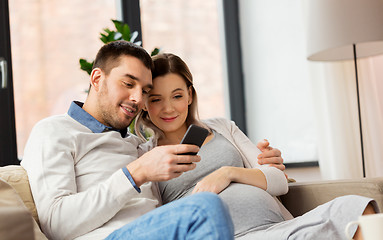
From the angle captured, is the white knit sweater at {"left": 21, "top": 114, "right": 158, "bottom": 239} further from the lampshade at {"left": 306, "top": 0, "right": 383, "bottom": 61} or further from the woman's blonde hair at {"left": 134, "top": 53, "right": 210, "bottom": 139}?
the lampshade at {"left": 306, "top": 0, "right": 383, "bottom": 61}

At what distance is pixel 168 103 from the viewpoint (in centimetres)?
179

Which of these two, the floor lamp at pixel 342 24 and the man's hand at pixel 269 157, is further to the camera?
the floor lamp at pixel 342 24

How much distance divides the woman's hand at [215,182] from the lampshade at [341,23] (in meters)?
1.45

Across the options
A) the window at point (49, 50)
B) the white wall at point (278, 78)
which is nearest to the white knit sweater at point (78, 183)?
the window at point (49, 50)

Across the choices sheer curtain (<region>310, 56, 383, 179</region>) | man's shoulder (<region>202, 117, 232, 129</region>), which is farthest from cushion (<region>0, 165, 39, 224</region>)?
sheer curtain (<region>310, 56, 383, 179</region>)

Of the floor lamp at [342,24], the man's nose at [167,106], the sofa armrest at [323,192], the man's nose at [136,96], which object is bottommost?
the sofa armrest at [323,192]

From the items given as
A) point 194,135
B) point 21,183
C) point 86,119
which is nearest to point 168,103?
point 86,119

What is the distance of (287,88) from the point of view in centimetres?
354

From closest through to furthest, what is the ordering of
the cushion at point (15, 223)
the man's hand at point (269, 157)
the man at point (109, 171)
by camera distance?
the cushion at point (15, 223), the man at point (109, 171), the man's hand at point (269, 157)

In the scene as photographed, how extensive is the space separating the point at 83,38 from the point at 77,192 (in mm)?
1972

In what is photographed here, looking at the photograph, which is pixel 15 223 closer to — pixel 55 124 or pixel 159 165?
pixel 159 165

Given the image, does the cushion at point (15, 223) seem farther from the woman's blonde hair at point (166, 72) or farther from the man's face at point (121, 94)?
the woman's blonde hair at point (166, 72)

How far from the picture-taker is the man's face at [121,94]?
62.3 inches

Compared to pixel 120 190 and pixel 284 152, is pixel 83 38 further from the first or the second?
pixel 120 190
